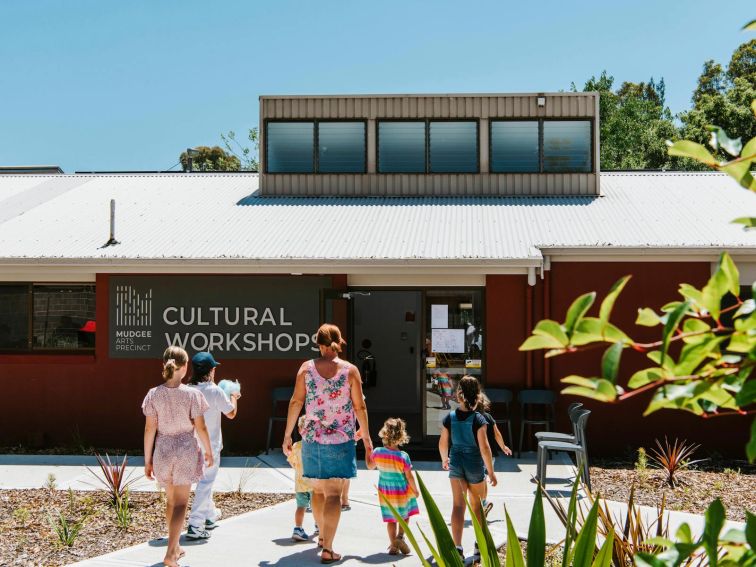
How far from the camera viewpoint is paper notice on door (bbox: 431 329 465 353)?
11758 mm

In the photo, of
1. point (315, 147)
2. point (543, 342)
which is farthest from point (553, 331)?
point (315, 147)

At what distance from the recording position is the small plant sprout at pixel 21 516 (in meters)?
7.64

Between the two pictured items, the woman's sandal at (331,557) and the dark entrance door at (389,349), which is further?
the dark entrance door at (389,349)

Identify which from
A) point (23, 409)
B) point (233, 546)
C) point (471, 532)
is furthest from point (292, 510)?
point (23, 409)

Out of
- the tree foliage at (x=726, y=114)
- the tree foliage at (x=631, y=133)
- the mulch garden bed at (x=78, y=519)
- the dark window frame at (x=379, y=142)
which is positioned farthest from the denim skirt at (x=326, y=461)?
the tree foliage at (x=631, y=133)

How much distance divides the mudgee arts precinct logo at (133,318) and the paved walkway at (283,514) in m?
1.76

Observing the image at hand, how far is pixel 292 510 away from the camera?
26.8ft

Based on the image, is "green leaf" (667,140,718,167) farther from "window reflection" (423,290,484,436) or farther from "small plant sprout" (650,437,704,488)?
"window reflection" (423,290,484,436)

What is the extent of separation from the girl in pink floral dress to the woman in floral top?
83 centimetres

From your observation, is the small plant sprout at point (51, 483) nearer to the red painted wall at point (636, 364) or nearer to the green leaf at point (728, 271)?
the red painted wall at point (636, 364)

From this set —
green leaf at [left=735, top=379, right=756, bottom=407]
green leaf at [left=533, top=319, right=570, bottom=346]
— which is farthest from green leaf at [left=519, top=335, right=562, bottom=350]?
green leaf at [left=735, top=379, right=756, bottom=407]

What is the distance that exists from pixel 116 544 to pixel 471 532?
3.07 meters

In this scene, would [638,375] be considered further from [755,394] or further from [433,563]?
[433,563]

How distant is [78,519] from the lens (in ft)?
25.3
